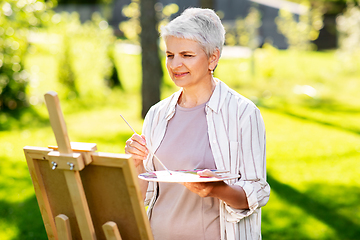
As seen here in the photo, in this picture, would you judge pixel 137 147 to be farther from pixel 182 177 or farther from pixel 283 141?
pixel 283 141

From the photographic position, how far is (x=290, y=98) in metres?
12.4

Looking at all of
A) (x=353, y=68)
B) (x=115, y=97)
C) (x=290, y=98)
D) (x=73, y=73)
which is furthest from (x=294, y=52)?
(x=73, y=73)

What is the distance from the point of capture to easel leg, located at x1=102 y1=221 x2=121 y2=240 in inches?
65.2

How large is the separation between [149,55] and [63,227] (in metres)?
7.14

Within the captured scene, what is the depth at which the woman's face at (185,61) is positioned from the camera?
6.49 feet

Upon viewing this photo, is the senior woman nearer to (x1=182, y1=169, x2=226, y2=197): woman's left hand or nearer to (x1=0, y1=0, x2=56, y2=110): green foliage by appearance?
(x1=182, y1=169, x2=226, y2=197): woman's left hand

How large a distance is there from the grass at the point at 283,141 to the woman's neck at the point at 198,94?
2712mm

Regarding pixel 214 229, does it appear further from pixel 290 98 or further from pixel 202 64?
pixel 290 98

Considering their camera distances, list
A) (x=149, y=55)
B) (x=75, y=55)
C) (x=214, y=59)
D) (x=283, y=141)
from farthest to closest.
→ (x=75, y=55)
(x=149, y=55)
(x=283, y=141)
(x=214, y=59)

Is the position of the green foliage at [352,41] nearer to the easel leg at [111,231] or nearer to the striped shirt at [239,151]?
the striped shirt at [239,151]

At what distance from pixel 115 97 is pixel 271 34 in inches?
700

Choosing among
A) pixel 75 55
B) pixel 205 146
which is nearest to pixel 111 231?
pixel 205 146

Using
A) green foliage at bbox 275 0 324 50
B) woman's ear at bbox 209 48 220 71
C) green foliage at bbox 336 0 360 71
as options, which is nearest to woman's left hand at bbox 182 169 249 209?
woman's ear at bbox 209 48 220 71

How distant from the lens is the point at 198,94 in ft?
7.11
